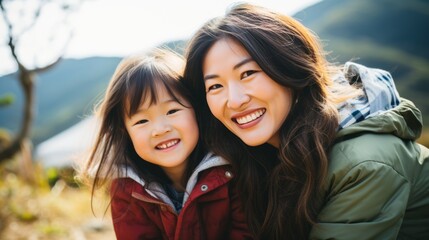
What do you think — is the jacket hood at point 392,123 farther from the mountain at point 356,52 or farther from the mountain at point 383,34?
the mountain at point 383,34

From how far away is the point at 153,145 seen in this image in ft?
7.78

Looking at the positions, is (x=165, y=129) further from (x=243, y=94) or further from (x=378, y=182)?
(x=378, y=182)

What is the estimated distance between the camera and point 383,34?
3612 centimetres

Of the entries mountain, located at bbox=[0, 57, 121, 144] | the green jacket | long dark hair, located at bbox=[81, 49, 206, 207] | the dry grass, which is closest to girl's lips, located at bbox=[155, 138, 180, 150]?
long dark hair, located at bbox=[81, 49, 206, 207]

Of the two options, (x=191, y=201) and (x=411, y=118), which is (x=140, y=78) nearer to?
(x=191, y=201)

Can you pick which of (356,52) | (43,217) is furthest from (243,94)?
(356,52)

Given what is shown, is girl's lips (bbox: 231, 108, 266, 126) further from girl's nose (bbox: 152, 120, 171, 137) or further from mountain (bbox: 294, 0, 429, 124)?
mountain (bbox: 294, 0, 429, 124)

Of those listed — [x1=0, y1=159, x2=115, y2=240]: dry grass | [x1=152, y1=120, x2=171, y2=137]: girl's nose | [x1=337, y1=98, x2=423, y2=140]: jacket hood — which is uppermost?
[x1=337, y1=98, x2=423, y2=140]: jacket hood

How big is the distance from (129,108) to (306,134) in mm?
1123

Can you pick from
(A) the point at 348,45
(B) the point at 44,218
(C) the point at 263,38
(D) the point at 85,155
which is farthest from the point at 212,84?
(A) the point at 348,45

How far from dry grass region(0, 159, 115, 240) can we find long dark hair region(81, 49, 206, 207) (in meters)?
1.90

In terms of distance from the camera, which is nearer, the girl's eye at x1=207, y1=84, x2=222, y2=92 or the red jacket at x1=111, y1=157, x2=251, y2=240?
the girl's eye at x1=207, y1=84, x2=222, y2=92

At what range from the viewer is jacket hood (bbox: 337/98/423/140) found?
1.89 metres

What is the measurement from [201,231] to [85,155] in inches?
44.1
